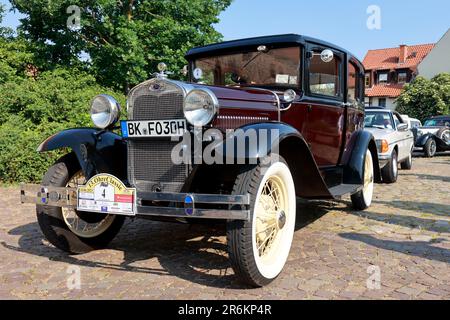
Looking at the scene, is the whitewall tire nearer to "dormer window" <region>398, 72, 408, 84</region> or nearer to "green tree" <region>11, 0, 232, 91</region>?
"green tree" <region>11, 0, 232, 91</region>

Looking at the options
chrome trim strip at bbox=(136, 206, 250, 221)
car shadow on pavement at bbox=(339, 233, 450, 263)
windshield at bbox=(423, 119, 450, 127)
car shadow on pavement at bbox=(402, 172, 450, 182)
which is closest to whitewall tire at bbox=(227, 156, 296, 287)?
chrome trim strip at bbox=(136, 206, 250, 221)

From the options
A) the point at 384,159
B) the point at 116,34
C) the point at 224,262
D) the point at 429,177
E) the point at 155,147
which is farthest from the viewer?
the point at 116,34

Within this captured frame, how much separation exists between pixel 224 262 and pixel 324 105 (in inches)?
84.0

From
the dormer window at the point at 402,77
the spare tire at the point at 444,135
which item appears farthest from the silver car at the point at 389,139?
the dormer window at the point at 402,77

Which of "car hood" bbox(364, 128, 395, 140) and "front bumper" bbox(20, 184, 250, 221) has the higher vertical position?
"car hood" bbox(364, 128, 395, 140)

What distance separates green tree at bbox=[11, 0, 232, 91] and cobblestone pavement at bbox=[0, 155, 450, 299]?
849 centimetres

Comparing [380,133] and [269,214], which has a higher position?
[380,133]

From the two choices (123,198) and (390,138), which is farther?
(390,138)

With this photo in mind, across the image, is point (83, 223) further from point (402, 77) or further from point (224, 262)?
point (402, 77)

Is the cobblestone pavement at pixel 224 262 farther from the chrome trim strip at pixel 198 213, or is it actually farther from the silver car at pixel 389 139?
the silver car at pixel 389 139

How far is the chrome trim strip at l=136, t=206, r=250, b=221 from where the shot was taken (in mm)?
2846

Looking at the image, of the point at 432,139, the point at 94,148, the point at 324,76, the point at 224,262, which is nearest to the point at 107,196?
the point at 94,148

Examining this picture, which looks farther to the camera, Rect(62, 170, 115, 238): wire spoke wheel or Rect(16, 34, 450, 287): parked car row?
Rect(62, 170, 115, 238): wire spoke wheel

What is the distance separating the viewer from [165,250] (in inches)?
163
